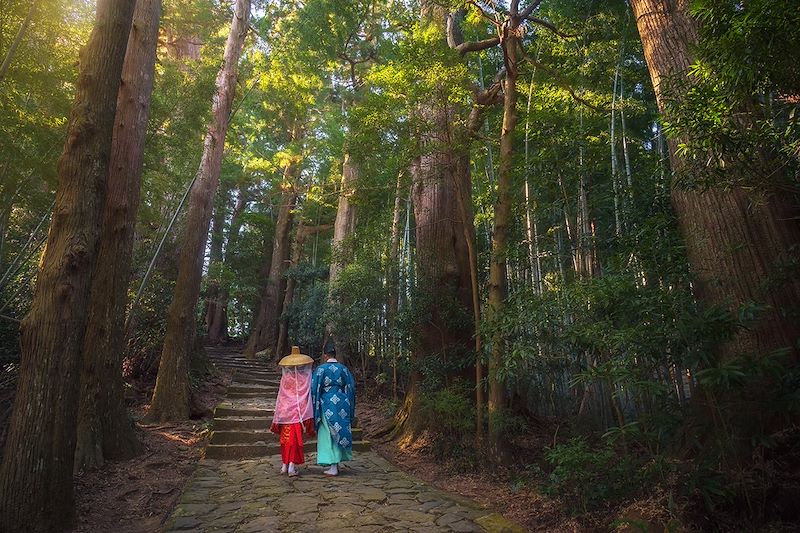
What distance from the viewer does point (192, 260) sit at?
7.61 m

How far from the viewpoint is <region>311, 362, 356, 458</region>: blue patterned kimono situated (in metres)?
4.82

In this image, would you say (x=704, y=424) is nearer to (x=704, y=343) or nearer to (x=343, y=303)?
(x=704, y=343)

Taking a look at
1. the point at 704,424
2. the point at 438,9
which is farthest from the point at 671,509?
the point at 438,9

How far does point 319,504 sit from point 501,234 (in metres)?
3.00

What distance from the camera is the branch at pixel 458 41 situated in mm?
6055

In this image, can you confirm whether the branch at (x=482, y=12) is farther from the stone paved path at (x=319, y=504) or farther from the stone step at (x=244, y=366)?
the stone step at (x=244, y=366)

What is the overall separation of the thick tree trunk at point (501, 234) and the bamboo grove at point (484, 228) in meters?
0.03

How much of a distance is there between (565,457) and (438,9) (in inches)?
262

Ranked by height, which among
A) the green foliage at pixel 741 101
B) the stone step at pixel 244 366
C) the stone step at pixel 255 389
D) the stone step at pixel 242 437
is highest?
the green foliage at pixel 741 101

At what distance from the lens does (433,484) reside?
15.2 feet

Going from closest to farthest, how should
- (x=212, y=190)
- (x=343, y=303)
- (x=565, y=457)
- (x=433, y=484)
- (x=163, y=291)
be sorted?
(x=565, y=457) → (x=433, y=484) → (x=212, y=190) → (x=163, y=291) → (x=343, y=303)

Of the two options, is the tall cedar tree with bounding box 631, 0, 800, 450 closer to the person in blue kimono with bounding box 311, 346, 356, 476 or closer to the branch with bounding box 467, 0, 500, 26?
the branch with bounding box 467, 0, 500, 26

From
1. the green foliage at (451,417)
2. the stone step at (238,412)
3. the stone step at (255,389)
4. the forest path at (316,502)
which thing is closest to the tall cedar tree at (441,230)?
the green foliage at (451,417)

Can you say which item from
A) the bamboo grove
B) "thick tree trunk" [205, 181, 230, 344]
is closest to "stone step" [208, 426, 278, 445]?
the bamboo grove
